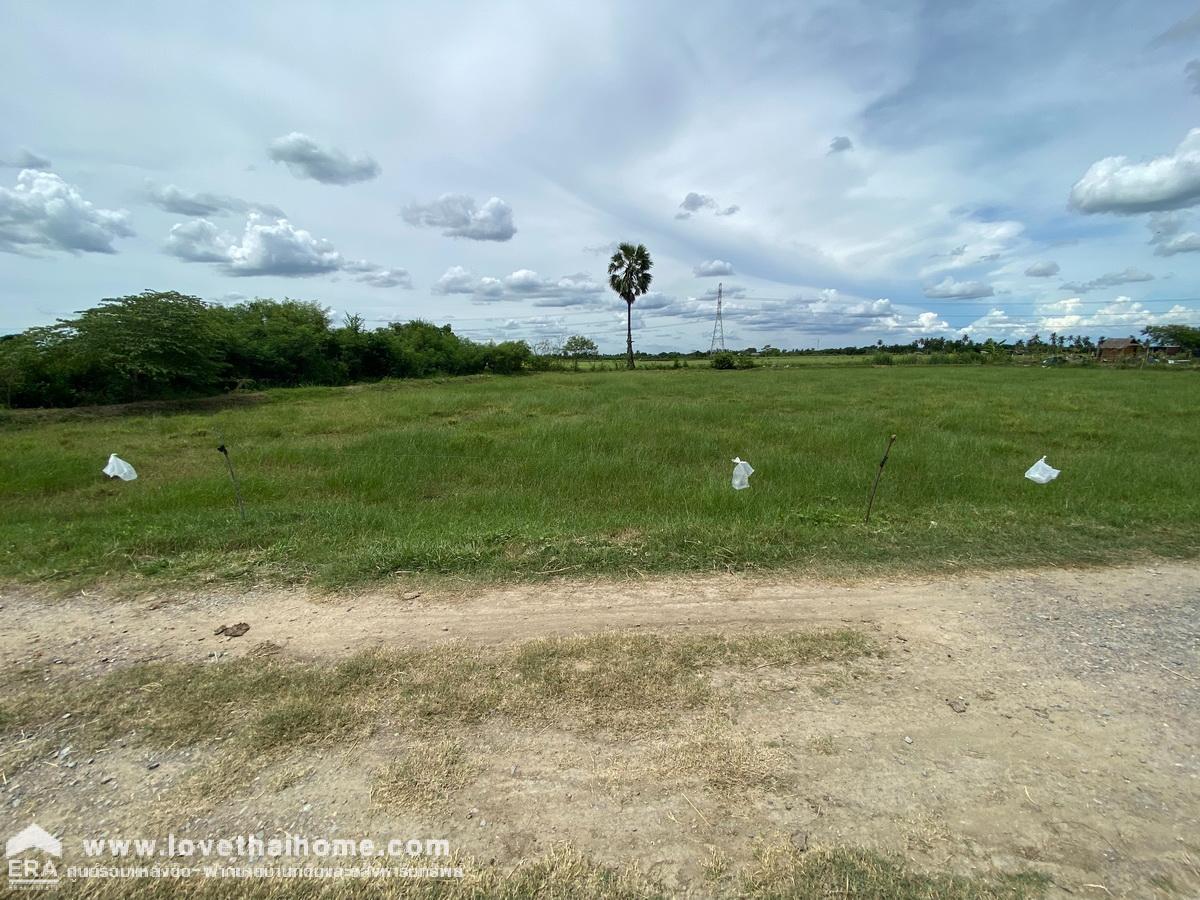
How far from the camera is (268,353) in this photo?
29.0 meters

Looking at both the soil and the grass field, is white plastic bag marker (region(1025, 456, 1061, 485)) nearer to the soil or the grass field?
the grass field

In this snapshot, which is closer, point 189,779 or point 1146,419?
point 189,779

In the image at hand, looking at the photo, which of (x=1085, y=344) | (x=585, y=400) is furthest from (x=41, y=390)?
(x=1085, y=344)

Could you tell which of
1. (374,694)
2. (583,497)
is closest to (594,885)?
(374,694)

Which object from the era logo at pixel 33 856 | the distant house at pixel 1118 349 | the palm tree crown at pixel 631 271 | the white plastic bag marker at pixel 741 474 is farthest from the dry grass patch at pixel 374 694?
the distant house at pixel 1118 349

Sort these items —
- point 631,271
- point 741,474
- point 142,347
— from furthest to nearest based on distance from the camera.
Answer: point 631,271 → point 142,347 → point 741,474

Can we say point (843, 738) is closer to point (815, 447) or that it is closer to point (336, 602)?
point (336, 602)

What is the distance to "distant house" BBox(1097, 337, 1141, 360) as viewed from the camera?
64750mm

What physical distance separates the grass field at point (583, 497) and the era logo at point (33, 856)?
7.66 ft

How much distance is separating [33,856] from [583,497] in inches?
232

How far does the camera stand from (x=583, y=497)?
7500mm

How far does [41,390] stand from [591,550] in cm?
2641

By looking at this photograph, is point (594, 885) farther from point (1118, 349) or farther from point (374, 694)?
point (1118, 349)

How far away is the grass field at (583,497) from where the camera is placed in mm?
4863
